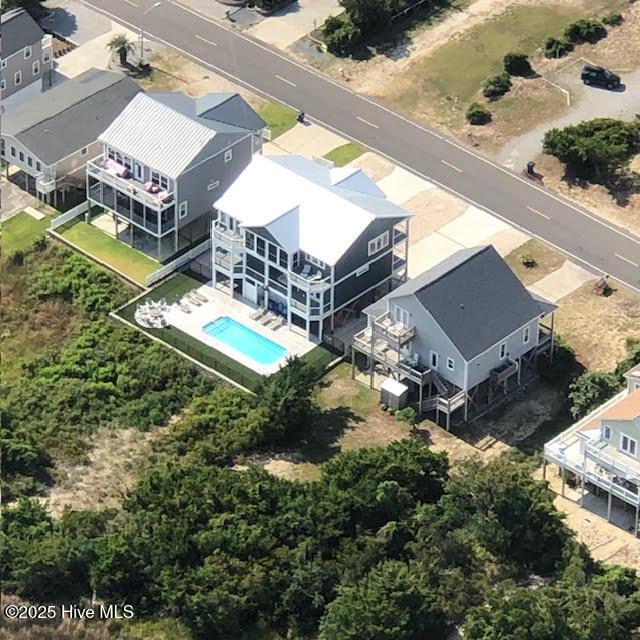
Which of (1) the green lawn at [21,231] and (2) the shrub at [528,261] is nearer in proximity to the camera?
(2) the shrub at [528,261]

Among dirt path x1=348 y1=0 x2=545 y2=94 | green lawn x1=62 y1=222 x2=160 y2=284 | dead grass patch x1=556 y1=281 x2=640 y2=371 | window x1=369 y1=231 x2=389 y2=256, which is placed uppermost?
window x1=369 y1=231 x2=389 y2=256

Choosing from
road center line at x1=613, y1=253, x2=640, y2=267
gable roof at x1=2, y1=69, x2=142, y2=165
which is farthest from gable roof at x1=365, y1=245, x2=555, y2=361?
gable roof at x1=2, y1=69, x2=142, y2=165

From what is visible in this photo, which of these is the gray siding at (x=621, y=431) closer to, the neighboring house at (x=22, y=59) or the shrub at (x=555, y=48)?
the shrub at (x=555, y=48)

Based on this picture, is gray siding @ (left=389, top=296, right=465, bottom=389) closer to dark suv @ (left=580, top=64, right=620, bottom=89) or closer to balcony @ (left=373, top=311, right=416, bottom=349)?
balcony @ (left=373, top=311, right=416, bottom=349)

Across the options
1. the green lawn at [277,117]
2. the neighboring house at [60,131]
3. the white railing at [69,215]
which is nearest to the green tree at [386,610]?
the white railing at [69,215]

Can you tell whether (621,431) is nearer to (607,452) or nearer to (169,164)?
(607,452)

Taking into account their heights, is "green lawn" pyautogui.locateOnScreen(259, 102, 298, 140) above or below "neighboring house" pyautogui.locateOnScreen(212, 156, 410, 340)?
below

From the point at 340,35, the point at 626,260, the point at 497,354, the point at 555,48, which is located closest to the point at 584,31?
the point at 555,48
